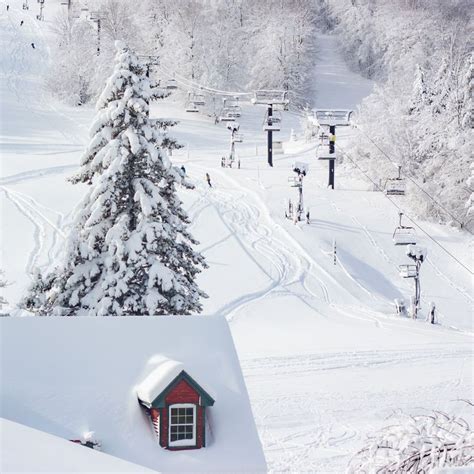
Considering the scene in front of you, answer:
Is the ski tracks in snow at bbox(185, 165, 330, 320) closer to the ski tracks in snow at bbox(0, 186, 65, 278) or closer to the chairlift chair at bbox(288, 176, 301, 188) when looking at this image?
the chairlift chair at bbox(288, 176, 301, 188)

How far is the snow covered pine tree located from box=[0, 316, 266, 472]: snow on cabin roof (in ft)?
24.8

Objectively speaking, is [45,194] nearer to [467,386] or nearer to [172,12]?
[467,386]

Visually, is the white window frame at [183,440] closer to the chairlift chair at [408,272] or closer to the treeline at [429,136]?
the chairlift chair at [408,272]

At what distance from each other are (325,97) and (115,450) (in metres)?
66.6

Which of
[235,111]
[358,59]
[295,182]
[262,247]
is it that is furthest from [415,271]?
[358,59]

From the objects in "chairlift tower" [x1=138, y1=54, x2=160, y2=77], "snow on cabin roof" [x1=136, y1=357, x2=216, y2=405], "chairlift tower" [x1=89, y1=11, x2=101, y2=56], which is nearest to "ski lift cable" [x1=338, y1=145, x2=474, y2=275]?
"chairlift tower" [x1=138, y1=54, x2=160, y2=77]

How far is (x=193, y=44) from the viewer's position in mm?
68188

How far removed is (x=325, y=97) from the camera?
75.3m

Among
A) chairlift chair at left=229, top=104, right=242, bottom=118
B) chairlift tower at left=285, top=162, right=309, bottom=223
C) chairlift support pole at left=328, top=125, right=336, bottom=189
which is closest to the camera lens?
chairlift tower at left=285, top=162, right=309, bottom=223

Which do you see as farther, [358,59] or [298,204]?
[358,59]

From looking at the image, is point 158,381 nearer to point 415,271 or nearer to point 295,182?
point 415,271

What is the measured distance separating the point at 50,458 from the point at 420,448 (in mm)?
2777

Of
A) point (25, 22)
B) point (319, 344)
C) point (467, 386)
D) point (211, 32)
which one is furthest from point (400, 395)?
point (25, 22)

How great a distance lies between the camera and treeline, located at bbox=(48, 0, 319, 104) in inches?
2601
